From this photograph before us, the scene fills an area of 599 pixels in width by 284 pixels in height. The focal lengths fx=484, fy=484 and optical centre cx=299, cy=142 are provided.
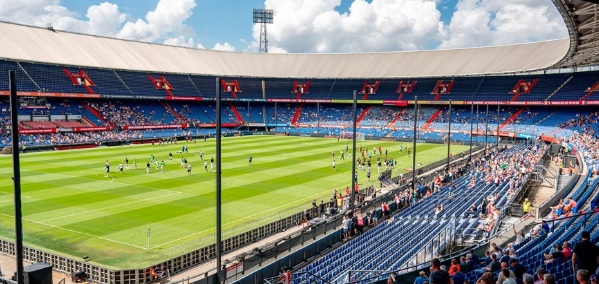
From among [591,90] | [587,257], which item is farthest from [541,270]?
[591,90]

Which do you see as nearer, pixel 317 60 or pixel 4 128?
pixel 4 128

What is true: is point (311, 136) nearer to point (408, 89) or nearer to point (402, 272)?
point (408, 89)

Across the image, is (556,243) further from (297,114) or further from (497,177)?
(297,114)

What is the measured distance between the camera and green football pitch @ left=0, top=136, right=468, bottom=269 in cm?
2069

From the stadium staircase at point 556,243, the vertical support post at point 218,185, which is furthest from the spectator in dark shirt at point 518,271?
the vertical support post at point 218,185

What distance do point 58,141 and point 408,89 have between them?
184 feet

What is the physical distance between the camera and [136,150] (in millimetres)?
55094

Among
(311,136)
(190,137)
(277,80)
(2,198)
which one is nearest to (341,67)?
(277,80)

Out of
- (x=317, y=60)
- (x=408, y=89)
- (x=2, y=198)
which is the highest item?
(x=317, y=60)

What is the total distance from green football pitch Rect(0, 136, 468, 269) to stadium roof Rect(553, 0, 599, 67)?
1599cm

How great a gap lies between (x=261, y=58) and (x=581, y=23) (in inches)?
3148

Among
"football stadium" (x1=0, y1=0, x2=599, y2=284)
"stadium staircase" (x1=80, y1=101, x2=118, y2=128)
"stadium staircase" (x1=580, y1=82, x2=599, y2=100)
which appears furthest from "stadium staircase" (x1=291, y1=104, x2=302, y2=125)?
"stadium staircase" (x1=580, y1=82, x2=599, y2=100)

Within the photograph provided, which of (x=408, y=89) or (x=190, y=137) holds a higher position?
(x=408, y=89)

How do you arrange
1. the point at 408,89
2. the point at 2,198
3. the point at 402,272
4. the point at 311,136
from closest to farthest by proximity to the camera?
1. the point at 402,272
2. the point at 2,198
3. the point at 311,136
4. the point at 408,89
